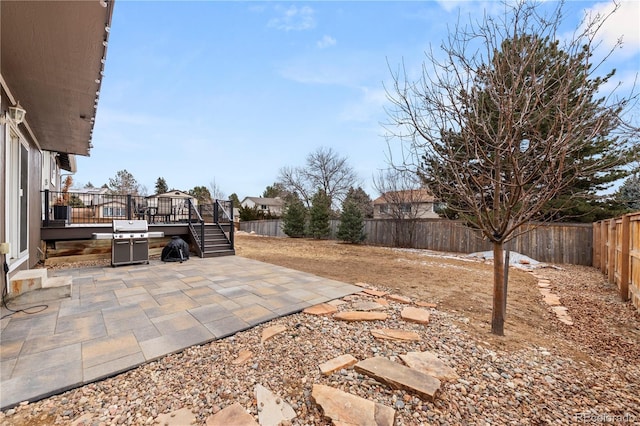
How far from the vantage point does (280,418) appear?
5.09 feet

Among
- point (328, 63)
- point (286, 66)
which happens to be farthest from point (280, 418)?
point (286, 66)

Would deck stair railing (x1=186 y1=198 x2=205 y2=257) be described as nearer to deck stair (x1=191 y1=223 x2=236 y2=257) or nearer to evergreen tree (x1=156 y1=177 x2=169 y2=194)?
deck stair (x1=191 y1=223 x2=236 y2=257)

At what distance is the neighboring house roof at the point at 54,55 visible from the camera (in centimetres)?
238

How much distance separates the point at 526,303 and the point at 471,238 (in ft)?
22.2

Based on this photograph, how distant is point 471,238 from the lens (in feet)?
33.6

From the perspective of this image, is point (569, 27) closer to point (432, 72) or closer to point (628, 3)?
point (628, 3)

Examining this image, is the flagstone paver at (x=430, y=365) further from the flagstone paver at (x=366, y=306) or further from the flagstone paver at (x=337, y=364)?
the flagstone paver at (x=366, y=306)

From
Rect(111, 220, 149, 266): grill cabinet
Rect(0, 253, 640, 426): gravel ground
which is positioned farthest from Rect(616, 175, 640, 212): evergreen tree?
Rect(111, 220, 149, 266): grill cabinet

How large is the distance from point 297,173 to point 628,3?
79.4 ft

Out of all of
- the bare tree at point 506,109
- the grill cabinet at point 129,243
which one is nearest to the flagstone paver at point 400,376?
the bare tree at point 506,109

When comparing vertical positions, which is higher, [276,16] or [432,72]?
[276,16]

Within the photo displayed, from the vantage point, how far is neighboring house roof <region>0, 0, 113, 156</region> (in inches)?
93.8

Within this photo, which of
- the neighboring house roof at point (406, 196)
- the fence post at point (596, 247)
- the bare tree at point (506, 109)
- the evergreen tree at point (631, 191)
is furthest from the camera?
the neighboring house roof at point (406, 196)

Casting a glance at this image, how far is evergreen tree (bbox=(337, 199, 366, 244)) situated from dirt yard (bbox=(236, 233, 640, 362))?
6.19 metres
